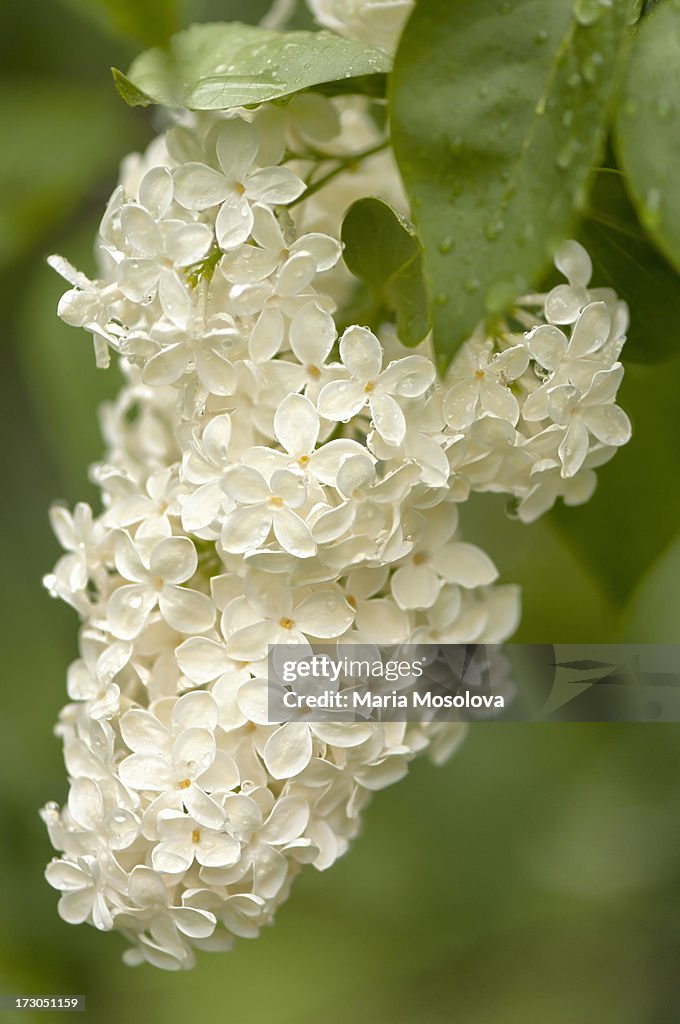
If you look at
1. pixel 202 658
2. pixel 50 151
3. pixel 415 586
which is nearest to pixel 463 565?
pixel 415 586

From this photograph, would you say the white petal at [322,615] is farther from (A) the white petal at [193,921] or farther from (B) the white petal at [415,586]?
(A) the white petal at [193,921]

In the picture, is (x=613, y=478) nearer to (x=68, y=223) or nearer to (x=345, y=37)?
(x=345, y=37)

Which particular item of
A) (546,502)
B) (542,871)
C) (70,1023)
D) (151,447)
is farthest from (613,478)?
(70,1023)

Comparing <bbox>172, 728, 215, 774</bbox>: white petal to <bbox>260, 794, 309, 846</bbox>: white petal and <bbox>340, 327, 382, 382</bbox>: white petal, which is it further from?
<bbox>340, 327, 382, 382</bbox>: white petal

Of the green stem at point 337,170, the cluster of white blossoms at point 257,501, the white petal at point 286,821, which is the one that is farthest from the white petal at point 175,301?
the white petal at point 286,821

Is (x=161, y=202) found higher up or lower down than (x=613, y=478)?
higher up

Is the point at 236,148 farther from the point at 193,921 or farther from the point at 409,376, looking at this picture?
the point at 193,921

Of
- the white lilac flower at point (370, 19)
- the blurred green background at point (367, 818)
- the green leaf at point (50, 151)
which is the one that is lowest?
the blurred green background at point (367, 818)
